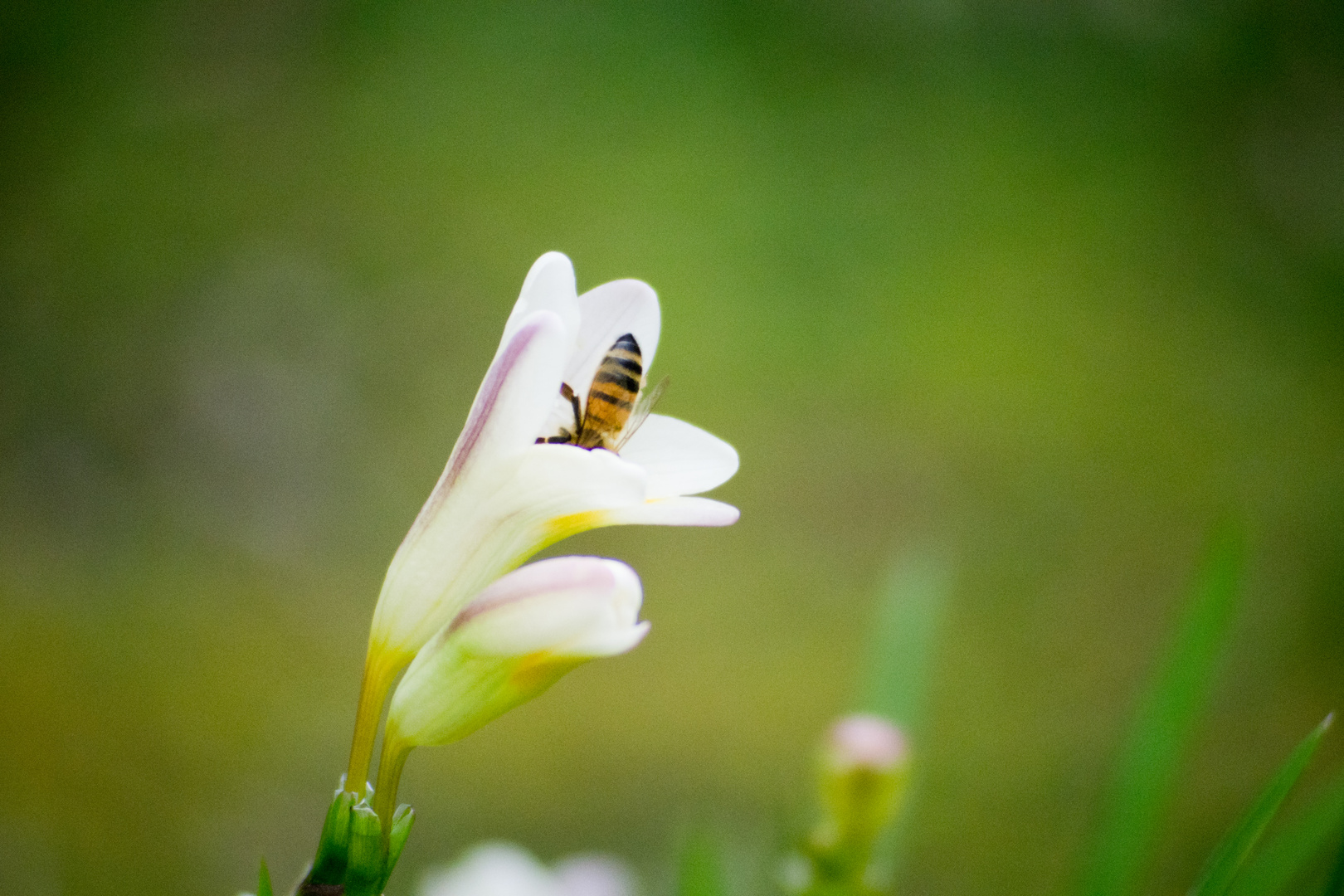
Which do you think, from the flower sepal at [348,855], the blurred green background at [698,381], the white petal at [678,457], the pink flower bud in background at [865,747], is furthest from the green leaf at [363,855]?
the blurred green background at [698,381]

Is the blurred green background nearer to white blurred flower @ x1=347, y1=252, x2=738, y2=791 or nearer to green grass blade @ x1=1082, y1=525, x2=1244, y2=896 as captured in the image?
green grass blade @ x1=1082, y1=525, x2=1244, y2=896

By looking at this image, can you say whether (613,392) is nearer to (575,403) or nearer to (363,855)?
(575,403)

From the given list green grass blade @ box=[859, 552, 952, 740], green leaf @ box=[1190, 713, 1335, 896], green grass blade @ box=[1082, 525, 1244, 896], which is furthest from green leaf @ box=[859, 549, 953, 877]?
green leaf @ box=[1190, 713, 1335, 896]

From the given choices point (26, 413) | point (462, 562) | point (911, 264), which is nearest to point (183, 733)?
point (26, 413)

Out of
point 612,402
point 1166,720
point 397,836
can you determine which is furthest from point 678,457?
point 1166,720

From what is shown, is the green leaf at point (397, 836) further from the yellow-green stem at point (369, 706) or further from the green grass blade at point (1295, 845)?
the green grass blade at point (1295, 845)
